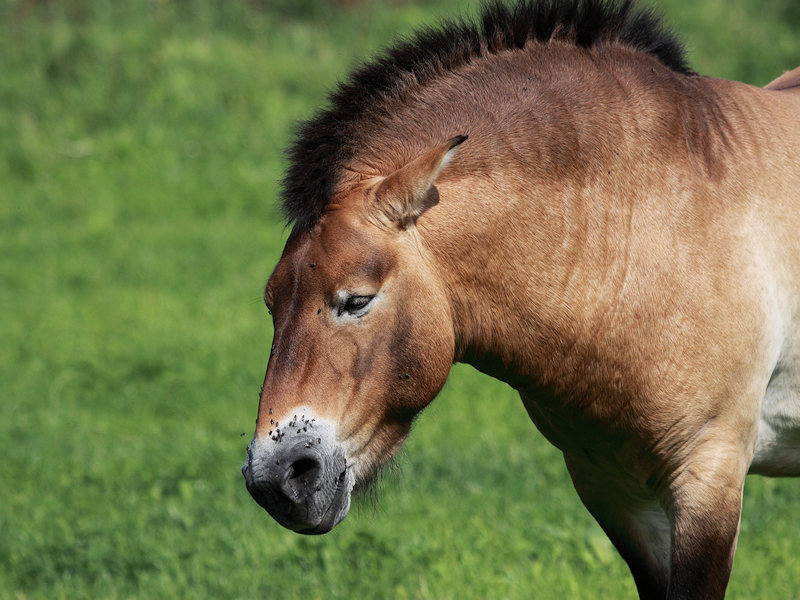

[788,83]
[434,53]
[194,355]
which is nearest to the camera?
[434,53]

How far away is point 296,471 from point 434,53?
1408mm

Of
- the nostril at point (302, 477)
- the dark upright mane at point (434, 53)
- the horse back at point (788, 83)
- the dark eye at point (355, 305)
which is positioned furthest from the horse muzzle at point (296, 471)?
the horse back at point (788, 83)

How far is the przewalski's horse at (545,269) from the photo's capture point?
241 centimetres

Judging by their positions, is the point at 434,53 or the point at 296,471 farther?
the point at 434,53

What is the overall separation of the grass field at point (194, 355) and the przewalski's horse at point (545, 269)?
0.34 m

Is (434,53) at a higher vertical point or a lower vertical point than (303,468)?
higher

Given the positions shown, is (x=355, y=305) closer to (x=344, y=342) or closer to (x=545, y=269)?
(x=344, y=342)

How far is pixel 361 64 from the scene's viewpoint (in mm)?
2871

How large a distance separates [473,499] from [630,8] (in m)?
2.82

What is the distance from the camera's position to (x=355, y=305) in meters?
2.40

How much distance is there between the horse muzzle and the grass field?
390mm

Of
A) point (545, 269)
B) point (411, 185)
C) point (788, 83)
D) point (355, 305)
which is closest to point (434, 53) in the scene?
point (411, 185)

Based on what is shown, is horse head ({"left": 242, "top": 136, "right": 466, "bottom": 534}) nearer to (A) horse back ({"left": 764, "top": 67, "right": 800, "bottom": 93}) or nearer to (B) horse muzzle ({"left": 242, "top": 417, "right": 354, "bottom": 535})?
(B) horse muzzle ({"left": 242, "top": 417, "right": 354, "bottom": 535})

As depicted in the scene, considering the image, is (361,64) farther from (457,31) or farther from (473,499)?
(473,499)
